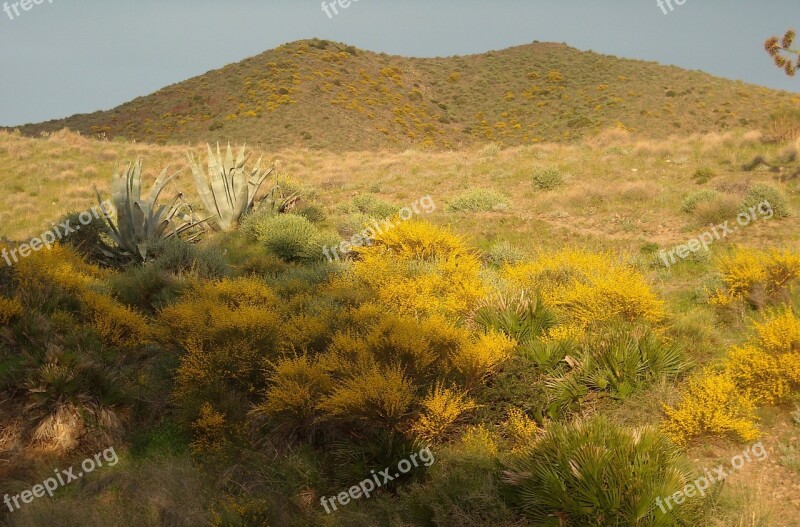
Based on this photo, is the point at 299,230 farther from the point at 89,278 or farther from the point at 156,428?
the point at 156,428

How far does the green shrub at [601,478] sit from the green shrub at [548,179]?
11773 mm

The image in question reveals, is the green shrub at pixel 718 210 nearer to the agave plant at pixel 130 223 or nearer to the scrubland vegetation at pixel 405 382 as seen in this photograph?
the scrubland vegetation at pixel 405 382

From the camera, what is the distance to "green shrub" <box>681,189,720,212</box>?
11977 mm

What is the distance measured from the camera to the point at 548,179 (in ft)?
50.9

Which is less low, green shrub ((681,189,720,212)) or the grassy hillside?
the grassy hillside

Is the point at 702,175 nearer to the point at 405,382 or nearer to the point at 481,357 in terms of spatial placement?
the point at 481,357

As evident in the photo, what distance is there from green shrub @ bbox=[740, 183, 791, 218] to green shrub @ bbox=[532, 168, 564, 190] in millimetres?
5029

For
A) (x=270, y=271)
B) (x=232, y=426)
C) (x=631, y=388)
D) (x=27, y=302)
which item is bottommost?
(x=631, y=388)

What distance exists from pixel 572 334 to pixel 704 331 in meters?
1.76

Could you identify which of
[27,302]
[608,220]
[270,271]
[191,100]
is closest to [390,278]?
[270,271]

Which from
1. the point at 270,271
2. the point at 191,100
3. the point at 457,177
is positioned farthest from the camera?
the point at 191,100

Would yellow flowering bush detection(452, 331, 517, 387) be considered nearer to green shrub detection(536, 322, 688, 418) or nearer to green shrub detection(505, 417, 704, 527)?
green shrub detection(536, 322, 688, 418)

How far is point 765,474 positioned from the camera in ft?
14.7

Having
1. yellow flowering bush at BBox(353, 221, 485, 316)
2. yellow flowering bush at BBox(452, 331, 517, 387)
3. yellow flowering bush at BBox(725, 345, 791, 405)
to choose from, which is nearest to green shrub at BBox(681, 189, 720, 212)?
Result: yellow flowering bush at BBox(353, 221, 485, 316)
